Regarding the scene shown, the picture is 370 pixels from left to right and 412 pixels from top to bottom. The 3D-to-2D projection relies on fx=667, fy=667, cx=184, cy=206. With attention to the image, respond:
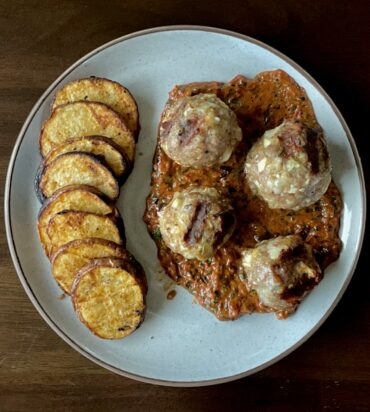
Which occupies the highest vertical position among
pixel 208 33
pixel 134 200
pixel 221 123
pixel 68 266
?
pixel 208 33

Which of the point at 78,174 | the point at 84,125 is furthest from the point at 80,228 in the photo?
the point at 84,125

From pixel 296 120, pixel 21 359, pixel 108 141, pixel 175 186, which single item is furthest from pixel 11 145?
pixel 296 120

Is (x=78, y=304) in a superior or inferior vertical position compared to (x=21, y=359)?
superior

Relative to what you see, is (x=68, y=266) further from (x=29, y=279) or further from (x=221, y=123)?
(x=221, y=123)

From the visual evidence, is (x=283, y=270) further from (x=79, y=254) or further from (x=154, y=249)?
(x=79, y=254)

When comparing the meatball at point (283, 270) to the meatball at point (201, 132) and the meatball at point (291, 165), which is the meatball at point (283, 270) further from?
the meatball at point (201, 132)

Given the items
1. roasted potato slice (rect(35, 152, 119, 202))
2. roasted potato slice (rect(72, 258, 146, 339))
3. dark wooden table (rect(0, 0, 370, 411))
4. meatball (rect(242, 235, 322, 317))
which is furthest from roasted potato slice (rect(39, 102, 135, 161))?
meatball (rect(242, 235, 322, 317))
